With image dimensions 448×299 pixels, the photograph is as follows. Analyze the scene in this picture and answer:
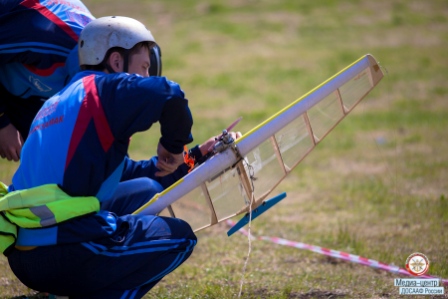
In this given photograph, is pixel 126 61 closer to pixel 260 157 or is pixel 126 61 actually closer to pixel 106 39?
pixel 106 39

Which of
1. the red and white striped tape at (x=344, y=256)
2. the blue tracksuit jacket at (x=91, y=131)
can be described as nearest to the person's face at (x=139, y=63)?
the blue tracksuit jacket at (x=91, y=131)

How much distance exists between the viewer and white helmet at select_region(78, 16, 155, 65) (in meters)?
4.02

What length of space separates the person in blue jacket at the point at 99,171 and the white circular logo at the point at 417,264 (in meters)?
1.93

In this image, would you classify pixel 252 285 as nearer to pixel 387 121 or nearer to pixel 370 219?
pixel 370 219

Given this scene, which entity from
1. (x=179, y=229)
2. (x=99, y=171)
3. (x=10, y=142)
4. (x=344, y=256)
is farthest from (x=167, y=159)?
(x=344, y=256)

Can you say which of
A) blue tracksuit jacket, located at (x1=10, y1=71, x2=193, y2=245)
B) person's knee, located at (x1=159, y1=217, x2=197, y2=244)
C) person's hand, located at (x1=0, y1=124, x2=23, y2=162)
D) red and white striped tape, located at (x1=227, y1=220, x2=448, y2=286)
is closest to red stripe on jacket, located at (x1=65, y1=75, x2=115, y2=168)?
blue tracksuit jacket, located at (x1=10, y1=71, x2=193, y2=245)

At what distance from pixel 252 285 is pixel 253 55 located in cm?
1148

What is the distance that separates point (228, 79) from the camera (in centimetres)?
1416

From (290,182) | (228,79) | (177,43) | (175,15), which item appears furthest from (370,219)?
(175,15)

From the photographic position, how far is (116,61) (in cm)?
405

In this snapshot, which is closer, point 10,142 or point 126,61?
point 126,61

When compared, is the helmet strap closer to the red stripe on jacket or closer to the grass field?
the red stripe on jacket

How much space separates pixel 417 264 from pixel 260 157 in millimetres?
1549

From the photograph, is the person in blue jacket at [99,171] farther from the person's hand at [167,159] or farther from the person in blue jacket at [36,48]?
the person in blue jacket at [36,48]
